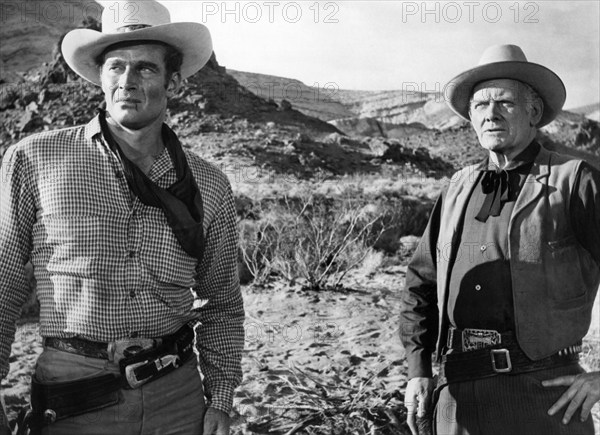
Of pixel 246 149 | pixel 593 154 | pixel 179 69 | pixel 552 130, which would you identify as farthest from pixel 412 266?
pixel 552 130

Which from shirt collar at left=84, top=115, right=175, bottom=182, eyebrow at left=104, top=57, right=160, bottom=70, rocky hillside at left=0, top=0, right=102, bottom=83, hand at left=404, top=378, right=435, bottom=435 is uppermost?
rocky hillside at left=0, top=0, right=102, bottom=83

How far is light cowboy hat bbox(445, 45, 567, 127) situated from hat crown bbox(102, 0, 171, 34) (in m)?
1.26

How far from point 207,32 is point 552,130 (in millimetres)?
45222

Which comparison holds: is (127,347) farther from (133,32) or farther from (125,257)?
(133,32)

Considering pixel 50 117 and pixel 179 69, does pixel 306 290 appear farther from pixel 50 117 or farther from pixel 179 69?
pixel 50 117

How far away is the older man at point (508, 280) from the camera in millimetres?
2314

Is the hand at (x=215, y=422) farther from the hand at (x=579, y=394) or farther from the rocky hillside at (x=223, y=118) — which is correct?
the rocky hillside at (x=223, y=118)

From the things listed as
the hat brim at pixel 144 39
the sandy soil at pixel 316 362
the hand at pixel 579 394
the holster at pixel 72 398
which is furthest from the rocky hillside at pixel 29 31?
the hand at pixel 579 394

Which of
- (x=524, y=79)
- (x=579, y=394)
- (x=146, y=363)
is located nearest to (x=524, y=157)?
(x=524, y=79)

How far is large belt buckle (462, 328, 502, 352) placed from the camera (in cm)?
240

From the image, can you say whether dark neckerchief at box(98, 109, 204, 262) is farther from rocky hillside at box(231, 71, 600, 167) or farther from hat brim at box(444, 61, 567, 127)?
rocky hillside at box(231, 71, 600, 167)

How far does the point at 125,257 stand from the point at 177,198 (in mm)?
261

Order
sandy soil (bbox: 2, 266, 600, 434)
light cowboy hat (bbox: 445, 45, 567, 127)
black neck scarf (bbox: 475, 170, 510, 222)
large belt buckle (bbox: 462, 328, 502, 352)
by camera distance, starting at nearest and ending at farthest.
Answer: large belt buckle (bbox: 462, 328, 502, 352) → black neck scarf (bbox: 475, 170, 510, 222) → light cowboy hat (bbox: 445, 45, 567, 127) → sandy soil (bbox: 2, 266, 600, 434)

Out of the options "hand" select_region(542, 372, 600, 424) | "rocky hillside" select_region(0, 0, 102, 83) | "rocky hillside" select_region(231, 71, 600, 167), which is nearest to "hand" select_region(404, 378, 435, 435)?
"hand" select_region(542, 372, 600, 424)
